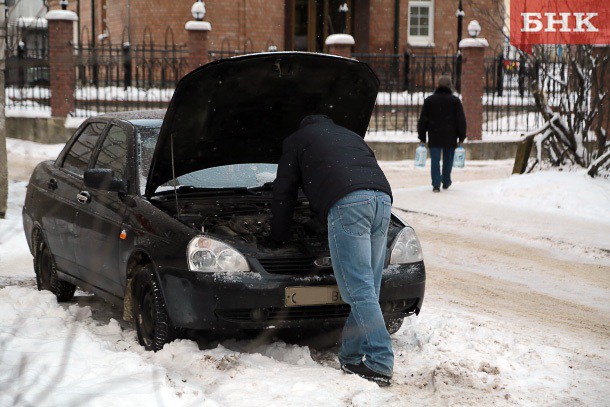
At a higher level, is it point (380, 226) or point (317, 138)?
point (317, 138)

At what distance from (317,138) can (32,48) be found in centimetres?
2400

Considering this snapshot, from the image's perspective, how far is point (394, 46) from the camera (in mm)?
33625

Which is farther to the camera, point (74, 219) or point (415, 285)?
point (74, 219)

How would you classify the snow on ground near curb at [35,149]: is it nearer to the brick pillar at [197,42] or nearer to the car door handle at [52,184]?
the brick pillar at [197,42]

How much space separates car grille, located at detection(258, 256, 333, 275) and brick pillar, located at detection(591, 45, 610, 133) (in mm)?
10706

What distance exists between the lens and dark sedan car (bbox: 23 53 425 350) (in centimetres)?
624

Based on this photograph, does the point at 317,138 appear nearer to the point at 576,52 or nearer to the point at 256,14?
the point at 576,52

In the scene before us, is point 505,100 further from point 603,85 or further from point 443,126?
point 603,85

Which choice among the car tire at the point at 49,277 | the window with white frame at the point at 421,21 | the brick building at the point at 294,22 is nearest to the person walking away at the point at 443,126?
the car tire at the point at 49,277

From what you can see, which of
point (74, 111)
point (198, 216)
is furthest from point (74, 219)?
point (74, 111)

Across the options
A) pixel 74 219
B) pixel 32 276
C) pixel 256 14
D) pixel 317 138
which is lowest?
pixel 32 276

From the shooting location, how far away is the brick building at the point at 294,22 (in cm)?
3127

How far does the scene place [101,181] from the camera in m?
7.15

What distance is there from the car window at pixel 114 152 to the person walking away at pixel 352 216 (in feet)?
5.77
